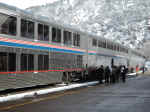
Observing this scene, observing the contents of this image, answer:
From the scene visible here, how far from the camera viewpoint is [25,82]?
1517 cm

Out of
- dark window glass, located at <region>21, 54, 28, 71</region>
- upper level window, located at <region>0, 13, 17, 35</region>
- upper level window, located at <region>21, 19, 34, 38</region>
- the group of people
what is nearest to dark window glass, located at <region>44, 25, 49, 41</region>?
upper level window, located at <region>21, 19, 34, 38</region>

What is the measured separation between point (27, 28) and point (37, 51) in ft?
4.88

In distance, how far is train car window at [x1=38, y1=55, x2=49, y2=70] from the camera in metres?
16.8

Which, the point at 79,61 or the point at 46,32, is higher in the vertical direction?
the point at 46,32

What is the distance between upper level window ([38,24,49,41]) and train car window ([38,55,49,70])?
1067 millimetres

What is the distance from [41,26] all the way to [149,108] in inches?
356

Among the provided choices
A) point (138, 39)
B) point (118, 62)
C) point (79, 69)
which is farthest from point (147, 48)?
point (79, 69)

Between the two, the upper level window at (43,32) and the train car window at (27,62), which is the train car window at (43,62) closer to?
the train car window at (27,62)

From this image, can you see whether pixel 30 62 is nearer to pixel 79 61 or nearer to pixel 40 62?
pixel 40 62

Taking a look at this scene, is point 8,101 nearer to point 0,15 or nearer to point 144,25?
point 0,15

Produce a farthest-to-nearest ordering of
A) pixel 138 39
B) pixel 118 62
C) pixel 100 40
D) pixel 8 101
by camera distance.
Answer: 1. pixel 138 39
2. pixel 118 62
3. pixel 100 40
4. pixel 8 101

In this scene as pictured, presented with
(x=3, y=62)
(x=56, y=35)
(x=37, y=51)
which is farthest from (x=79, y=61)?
(x=3, y=62)

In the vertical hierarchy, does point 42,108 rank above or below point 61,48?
below

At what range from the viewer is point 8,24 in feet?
46.9
